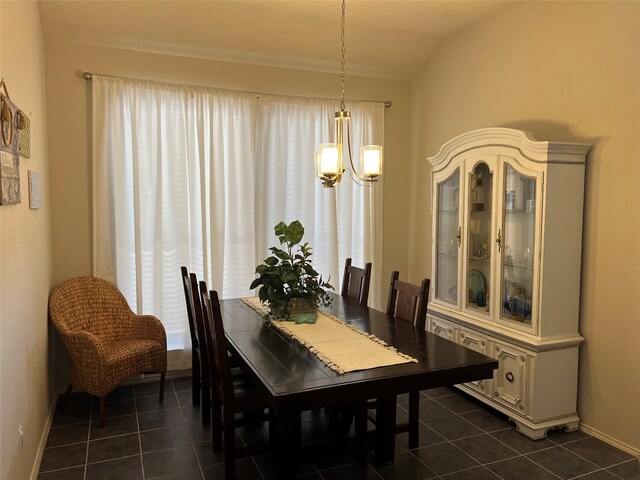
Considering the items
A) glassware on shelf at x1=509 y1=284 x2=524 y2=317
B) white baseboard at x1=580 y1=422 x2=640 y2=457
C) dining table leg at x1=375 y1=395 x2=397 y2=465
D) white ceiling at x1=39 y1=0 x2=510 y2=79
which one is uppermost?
white ceiling at x1=39 y1=0 x2=510 y2=79

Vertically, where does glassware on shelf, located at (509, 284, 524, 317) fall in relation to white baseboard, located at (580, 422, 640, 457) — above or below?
above

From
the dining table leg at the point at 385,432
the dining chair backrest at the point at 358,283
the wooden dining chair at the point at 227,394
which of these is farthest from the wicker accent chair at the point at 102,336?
the dining table leg at the point at 385,432

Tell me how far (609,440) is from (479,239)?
58.1 inches

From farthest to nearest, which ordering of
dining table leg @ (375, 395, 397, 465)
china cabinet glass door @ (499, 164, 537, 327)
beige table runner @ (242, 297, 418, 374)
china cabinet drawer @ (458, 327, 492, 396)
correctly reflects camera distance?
1. china cabinet drawer @ (458, 327, 492, 396)
2. china cabinet glass door @ (499, 164, 537, 327)
3. dining table leg @ (375, 395, 397, 465)
4. beige table runner @ (242, 297, 418, 374)

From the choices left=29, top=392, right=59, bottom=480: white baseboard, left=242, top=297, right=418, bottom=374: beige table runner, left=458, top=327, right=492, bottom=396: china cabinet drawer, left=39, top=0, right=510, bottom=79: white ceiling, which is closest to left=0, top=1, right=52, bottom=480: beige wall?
left=29, top=392, right=59, bottom=480: white baseboard

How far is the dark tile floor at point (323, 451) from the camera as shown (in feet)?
8.66

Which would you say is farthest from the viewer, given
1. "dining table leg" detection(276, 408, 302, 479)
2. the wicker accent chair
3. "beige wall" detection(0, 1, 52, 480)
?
the wicker accent chair

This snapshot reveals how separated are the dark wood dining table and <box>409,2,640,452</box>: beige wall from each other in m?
1.19

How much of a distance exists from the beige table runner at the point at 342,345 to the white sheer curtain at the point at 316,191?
1.58m

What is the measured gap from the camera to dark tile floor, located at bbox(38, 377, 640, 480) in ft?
8.66

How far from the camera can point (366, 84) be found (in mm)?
4664

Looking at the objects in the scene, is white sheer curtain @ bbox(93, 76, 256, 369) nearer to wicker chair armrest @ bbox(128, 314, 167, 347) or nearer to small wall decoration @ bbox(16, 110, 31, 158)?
wicker chair armrest @ bbox(128, 314, 167, 347)

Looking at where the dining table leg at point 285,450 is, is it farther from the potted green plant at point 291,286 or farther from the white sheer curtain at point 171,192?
the white sheer curtain at point 171,192

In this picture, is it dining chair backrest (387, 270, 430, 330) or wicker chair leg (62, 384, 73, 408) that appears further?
wicker chair leg (62, 384, 73, 408)
